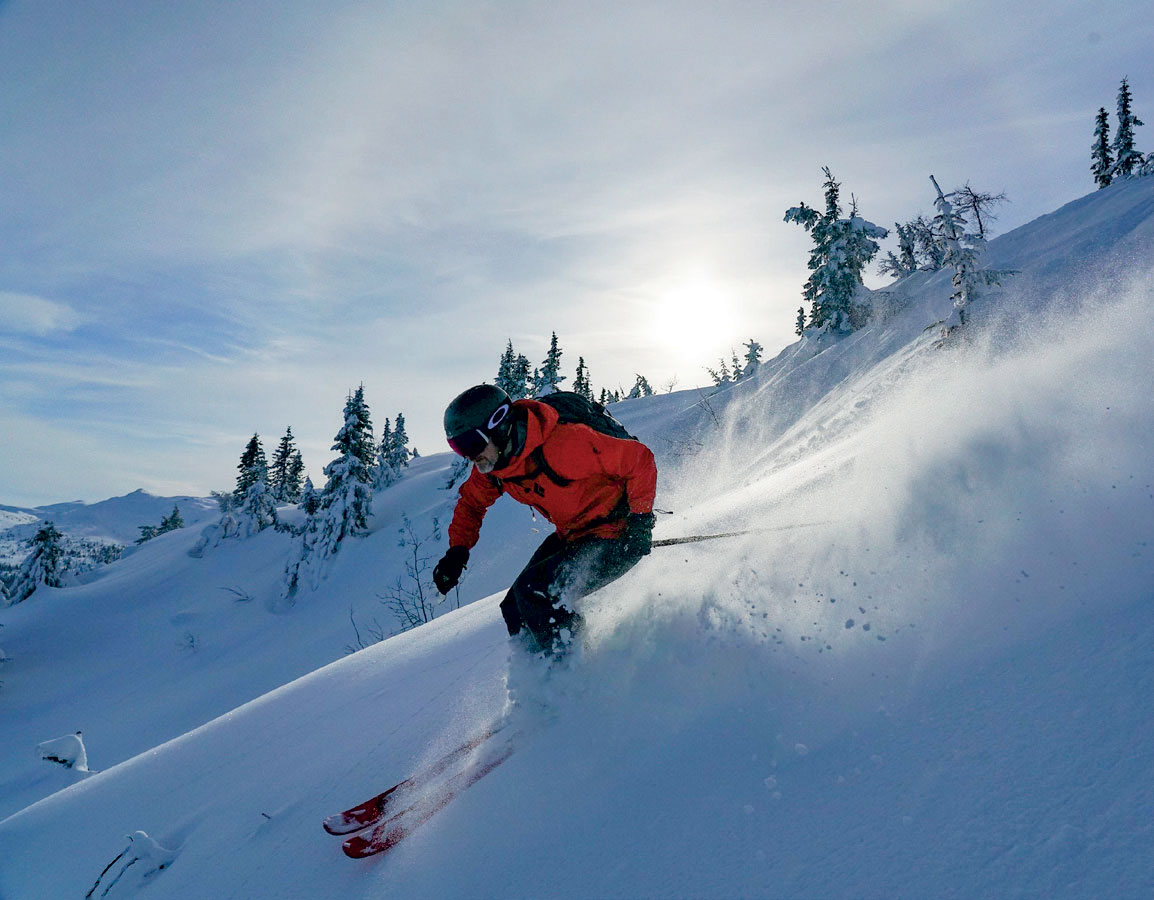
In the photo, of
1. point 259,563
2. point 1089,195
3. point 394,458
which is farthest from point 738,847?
point 394,458

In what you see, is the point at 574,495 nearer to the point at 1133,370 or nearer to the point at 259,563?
the point at 1133,370

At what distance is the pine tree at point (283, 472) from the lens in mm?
56406

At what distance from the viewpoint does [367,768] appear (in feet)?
11.1

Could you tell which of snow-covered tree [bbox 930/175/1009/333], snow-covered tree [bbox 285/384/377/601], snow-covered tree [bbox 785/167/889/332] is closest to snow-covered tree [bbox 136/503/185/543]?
snow-covered tree [bbox 285/384/377/601]

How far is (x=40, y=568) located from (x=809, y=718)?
54.1 metres

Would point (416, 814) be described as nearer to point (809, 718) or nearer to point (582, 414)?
point (809, 718)

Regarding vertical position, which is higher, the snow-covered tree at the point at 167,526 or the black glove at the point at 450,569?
the snow-covered tree at the point at 167,526

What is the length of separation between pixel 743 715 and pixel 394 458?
6232cm

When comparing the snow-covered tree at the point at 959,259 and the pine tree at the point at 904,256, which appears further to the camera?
the pine tree at the point at 904,256

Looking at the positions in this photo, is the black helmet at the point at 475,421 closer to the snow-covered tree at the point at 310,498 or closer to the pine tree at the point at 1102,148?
the snow-covered tree at the point at 310,498

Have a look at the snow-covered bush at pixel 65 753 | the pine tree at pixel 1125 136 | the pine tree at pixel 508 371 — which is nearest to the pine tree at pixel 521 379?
the pine tree at pixel 508 371

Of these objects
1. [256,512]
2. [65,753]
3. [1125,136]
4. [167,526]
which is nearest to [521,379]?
[256,512]

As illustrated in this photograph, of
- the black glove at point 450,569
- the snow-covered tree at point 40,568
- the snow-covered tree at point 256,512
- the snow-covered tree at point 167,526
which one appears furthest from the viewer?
the snow-covered tree at point 167,526

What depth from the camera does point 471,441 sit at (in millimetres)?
3463
